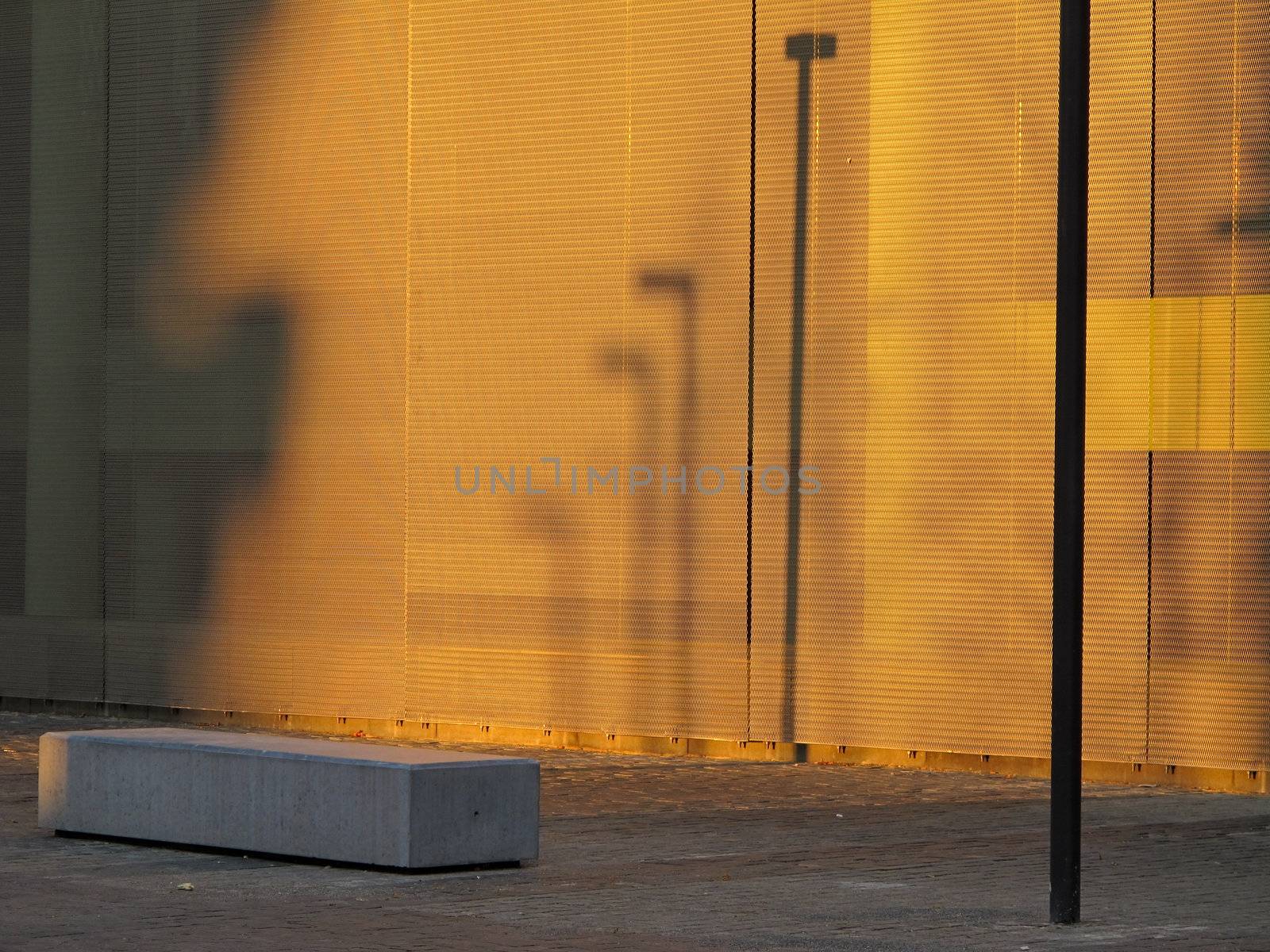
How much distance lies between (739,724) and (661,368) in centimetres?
303

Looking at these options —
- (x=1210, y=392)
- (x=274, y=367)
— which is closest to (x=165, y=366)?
(x=274, y=367)

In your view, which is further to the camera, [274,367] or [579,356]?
[274,367]

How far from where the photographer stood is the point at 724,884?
12.6m

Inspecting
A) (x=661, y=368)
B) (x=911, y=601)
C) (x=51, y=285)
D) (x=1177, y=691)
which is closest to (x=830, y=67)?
(x=661, y=368)

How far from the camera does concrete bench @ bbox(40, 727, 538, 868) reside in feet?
41.5

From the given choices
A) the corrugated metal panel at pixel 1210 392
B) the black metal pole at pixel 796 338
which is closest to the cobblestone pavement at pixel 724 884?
the corrugated metal panel at pixel 1210 392

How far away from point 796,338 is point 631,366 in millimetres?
1572

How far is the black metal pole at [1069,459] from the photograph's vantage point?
11133 mm

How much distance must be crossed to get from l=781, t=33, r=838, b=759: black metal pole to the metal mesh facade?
3 centimetres

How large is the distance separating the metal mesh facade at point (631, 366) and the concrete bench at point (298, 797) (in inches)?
256

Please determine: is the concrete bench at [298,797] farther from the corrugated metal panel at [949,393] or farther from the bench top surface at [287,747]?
the corrugated metal panel at [949,393]

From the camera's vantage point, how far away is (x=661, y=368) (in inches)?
791

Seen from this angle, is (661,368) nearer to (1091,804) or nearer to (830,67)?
(830,67)

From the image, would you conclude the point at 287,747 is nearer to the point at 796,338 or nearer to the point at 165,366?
the point at 796,338
